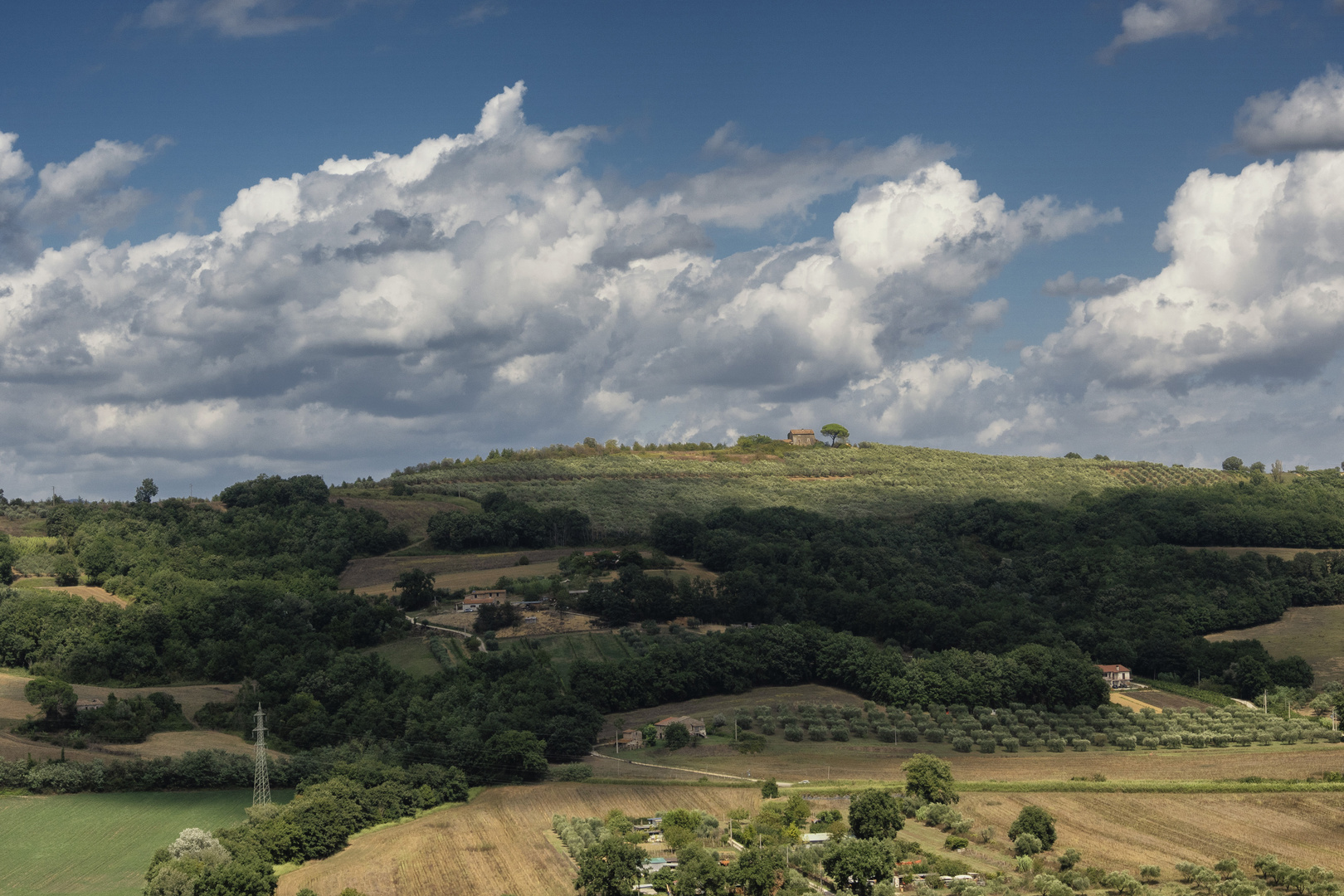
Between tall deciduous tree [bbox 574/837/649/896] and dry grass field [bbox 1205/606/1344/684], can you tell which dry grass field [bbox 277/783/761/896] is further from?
dry grass field [bbox 1205/606/1344/684]

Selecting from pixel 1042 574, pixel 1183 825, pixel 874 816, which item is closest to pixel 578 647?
pixel 874 816

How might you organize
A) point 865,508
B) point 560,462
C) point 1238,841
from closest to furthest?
point 1238,841 → point 865,508 → point 560,462

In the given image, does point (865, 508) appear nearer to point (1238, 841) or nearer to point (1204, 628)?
point (1204, 628)

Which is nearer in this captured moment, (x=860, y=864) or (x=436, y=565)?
(x=860, y=864)

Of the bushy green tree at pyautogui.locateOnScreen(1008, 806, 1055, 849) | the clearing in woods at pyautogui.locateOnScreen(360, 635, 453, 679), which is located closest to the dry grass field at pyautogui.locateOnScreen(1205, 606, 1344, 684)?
the bushy green tree at pyautogui.locateOnScreen(1008, 806, 1055, 849)


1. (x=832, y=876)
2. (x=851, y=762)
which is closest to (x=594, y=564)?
(x=851, y=762)

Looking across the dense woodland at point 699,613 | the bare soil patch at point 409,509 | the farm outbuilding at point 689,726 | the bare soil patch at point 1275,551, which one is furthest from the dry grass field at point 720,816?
the bare soil patch at point 1275,551

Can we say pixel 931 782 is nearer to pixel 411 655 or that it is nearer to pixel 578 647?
pixel 578 647
